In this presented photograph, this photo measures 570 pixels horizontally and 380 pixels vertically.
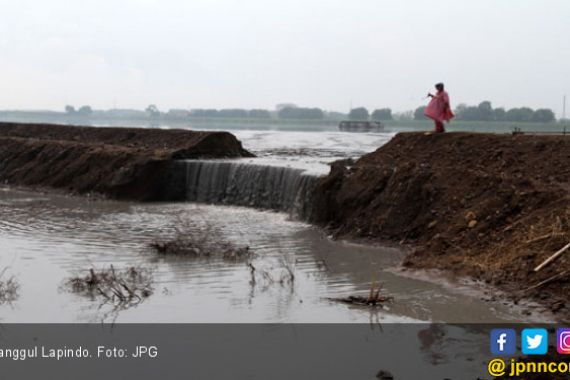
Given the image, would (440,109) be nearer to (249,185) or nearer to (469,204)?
(469,204)

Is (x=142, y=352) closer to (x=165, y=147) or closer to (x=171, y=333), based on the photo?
(x=171, y=333)

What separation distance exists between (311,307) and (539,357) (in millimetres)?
3162

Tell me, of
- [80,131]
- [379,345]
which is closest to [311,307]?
[379,345]

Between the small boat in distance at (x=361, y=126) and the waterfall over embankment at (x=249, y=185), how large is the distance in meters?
51.6

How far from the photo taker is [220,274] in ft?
33.4

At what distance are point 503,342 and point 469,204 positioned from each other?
5.05 metres

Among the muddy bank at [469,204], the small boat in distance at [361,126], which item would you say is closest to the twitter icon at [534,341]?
the muddy bank at [469,204]

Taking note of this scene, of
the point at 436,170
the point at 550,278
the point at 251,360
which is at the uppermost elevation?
the point at 436,170

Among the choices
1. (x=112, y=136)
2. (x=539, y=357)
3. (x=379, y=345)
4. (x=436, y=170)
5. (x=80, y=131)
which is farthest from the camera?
(x=80, y=131)

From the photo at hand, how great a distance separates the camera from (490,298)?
340 inches

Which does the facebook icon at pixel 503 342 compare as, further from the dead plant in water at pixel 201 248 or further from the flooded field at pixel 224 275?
the dead plant in water at pixel 201 248

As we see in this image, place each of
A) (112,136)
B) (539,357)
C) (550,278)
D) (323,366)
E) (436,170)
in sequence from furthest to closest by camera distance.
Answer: (112,136) → (436,170) → (550,278) → (323,366) → (539,357)

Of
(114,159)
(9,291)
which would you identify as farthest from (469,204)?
(114,159)

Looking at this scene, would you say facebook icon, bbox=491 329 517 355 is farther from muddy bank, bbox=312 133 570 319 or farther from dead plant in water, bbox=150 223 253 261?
dead plant in water, bbox=150 223 253 261
